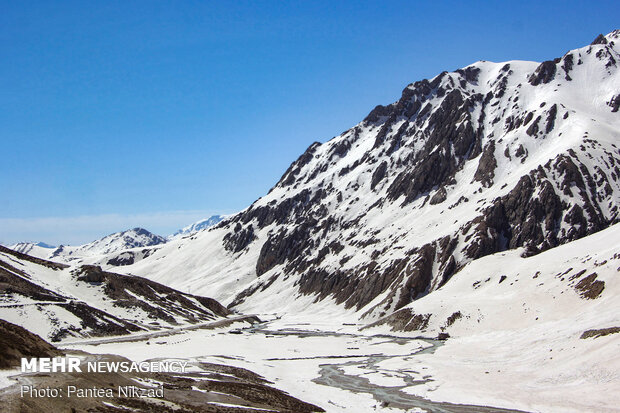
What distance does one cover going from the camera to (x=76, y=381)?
3328cm

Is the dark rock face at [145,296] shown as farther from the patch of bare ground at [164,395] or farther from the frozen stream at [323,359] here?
the patch of bare ground at [164,395]

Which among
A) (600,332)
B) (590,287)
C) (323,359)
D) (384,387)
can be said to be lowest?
(323,359)

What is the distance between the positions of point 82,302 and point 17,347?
6913 centimetres

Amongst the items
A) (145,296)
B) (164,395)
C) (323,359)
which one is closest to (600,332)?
(323,359)


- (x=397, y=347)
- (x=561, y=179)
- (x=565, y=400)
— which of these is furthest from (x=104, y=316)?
(x=561, y=179)

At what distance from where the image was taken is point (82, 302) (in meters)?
102

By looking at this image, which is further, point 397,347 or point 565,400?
point 397,347

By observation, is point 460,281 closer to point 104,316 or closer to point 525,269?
point 525,269

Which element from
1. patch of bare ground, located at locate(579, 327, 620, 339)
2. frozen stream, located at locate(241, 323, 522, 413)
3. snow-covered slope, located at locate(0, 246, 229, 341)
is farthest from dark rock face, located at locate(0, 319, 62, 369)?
patch of bare ground, located at locate(579, 327, 620, 339)

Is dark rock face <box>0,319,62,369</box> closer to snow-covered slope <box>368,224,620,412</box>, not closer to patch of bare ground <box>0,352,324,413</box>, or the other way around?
patch of bare ground <box>0,352,324,413</box>

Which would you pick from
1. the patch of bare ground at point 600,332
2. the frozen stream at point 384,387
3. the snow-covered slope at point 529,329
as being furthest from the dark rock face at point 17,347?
the patch of bare ground at point 600,332

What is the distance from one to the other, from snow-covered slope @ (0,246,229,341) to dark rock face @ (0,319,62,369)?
130 feet

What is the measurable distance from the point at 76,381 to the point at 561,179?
538ft

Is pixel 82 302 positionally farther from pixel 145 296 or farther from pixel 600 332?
pixel 600 332
